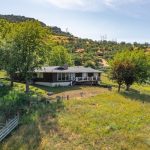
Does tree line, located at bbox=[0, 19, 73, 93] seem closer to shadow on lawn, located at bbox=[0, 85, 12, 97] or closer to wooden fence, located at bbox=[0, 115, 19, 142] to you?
shadow on lawn, located at bbox=[0, 85, 12, 97]

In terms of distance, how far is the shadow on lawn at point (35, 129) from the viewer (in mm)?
33125

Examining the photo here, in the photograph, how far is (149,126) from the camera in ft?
118

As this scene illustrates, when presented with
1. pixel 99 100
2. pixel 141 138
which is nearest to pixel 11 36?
pixel 99 100

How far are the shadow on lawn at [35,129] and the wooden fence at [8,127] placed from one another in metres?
0.52

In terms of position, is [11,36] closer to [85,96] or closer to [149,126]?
[85,96]

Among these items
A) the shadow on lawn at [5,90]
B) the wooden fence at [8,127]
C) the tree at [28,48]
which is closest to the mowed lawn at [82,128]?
the wooden fence at [8,127]

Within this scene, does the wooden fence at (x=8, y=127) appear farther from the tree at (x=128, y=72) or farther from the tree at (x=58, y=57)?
the tree at (x=58, y=57)

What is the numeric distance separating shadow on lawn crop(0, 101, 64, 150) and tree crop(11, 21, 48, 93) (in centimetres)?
1194

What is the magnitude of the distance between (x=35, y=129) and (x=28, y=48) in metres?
20.7

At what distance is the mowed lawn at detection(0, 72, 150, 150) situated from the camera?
103 ft

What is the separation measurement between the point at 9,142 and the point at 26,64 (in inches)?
773

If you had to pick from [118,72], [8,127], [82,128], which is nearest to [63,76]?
[118,72]

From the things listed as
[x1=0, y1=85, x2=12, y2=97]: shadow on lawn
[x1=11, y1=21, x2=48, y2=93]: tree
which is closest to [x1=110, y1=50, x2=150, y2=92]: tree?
[x1=11, y1=21, x2=48, y2=93]: tree

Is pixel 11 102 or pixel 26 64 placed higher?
pixel 26 64
